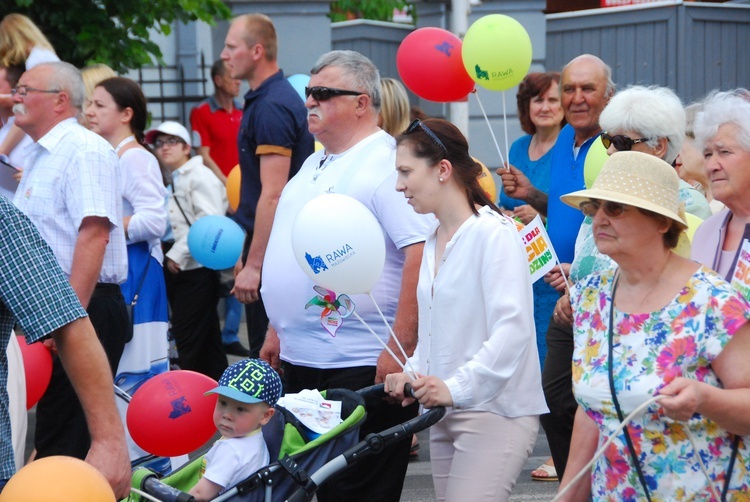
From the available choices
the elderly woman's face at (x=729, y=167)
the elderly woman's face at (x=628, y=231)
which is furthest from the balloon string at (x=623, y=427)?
the elderly woman's face at (x=729, y=167)

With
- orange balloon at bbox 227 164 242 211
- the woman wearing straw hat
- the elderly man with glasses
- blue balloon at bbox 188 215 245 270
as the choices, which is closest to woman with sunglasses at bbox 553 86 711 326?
the woman wearing straw hat

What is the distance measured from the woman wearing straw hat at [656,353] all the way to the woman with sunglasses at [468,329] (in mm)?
518

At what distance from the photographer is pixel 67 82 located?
5492 millimetres

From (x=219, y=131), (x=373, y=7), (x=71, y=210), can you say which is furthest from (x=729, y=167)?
(x=373, y=7)

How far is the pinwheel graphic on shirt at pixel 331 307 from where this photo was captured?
459cm

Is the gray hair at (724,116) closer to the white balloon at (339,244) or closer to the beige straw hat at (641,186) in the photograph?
the beige straw hat at (641,186)

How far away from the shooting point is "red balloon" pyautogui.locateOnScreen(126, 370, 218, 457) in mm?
4434

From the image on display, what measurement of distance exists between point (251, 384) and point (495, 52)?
2.70 m

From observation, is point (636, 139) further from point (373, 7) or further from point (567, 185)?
point (373, 7)

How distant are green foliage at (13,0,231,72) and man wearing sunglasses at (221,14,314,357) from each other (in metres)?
3.11

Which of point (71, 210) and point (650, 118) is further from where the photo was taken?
point (71, 210)

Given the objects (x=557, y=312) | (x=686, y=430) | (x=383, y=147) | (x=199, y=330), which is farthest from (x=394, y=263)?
(x=199, y=330)

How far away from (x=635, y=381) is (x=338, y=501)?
6.39 ft

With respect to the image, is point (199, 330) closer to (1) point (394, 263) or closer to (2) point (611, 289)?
(1) point (394, 263)
